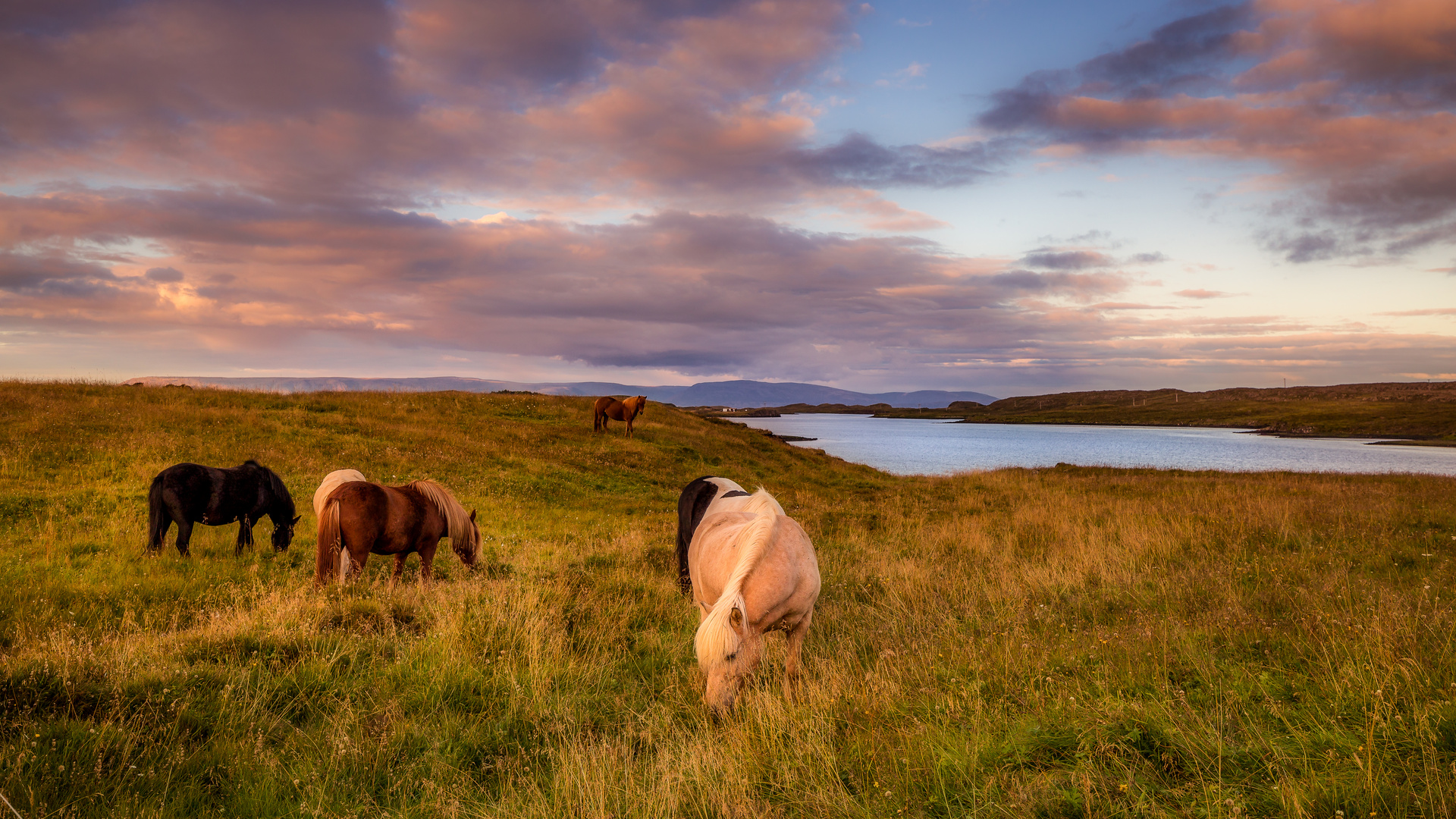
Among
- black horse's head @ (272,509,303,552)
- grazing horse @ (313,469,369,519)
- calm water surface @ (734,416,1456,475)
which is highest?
grazing horse @ (313,469,369,519)

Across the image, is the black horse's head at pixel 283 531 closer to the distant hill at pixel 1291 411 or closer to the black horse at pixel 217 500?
the black horse at pixel 217 500

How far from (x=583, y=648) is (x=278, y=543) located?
7.44m

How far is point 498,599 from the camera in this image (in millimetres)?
6867

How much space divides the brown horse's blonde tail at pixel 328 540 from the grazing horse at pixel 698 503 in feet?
14.6

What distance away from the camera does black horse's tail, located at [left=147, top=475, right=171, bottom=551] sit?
9.54 metres

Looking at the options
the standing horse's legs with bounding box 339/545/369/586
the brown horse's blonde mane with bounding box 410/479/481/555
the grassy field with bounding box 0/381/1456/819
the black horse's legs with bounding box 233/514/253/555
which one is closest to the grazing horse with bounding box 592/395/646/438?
the grassy field with bounding box 0/381/1456/819

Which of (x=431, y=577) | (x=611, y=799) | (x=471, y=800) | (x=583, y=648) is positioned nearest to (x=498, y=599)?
(x=583, y=648)

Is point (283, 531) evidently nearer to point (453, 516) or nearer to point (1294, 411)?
point (453, 516)

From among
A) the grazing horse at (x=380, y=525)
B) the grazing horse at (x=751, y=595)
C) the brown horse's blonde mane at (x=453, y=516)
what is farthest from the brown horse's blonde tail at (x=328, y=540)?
the grazing horse at (x=751, y=595)

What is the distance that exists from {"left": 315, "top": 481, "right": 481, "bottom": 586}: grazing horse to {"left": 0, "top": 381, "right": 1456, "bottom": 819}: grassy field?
2.04 ft

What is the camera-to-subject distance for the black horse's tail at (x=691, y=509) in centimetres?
809

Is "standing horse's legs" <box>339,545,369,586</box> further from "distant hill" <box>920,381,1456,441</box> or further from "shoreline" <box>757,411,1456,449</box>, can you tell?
"distant hill" <box>920,381,1456,441</box>

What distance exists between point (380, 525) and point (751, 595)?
5675 mm

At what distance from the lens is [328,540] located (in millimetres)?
7949
